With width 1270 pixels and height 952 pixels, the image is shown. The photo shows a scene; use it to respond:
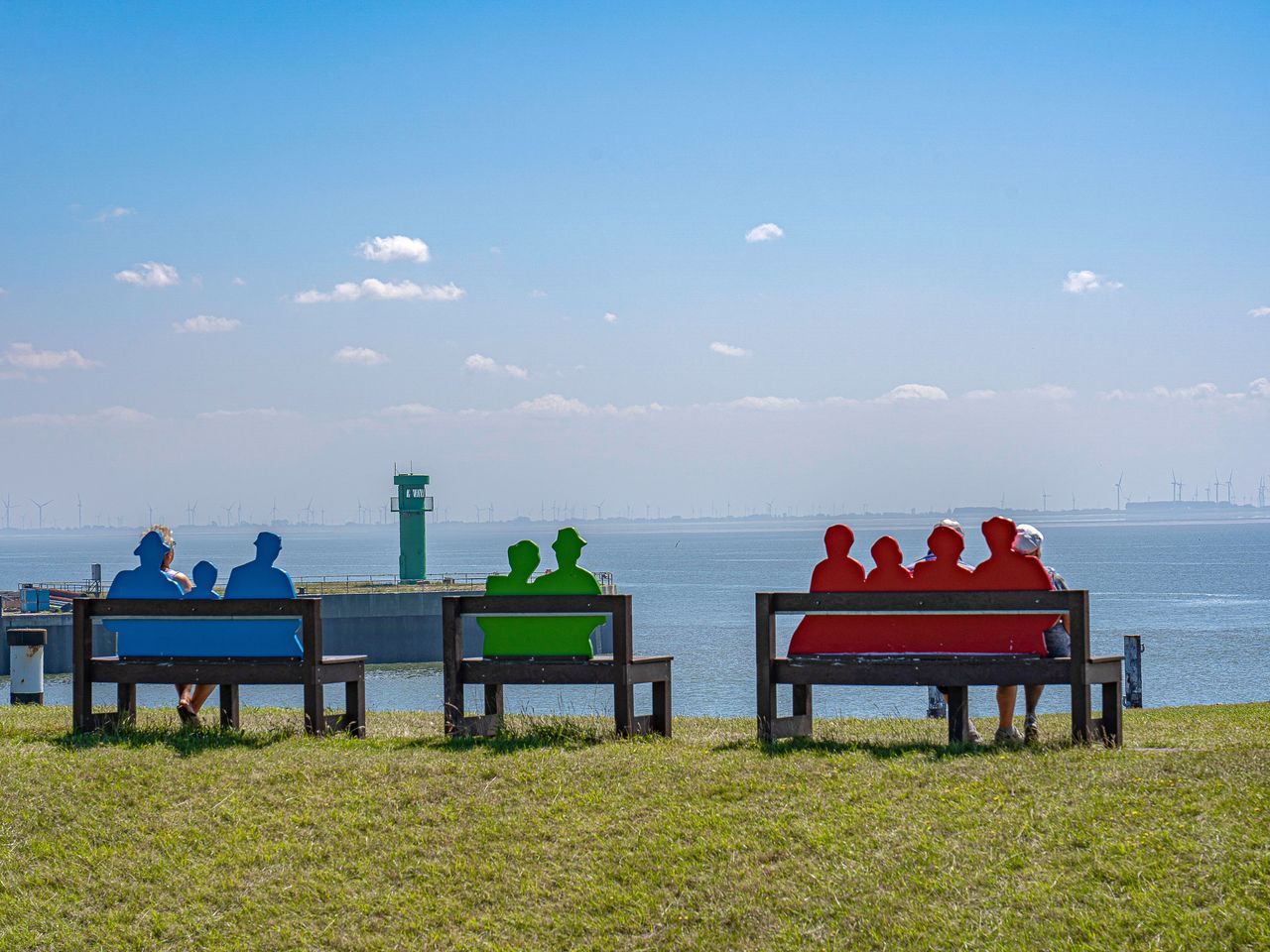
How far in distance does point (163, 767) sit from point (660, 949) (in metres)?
4.54

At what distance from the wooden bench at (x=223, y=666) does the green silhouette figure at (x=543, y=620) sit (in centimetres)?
121

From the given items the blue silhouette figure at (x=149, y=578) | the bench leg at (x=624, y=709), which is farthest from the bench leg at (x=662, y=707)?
the blue silhouette figure at (x=149, y=578)

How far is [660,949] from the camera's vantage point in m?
7.24

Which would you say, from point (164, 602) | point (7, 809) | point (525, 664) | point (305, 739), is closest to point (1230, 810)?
point (525, 664)

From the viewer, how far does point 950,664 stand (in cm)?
1057

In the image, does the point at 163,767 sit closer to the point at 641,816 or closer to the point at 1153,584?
the point at 641,816

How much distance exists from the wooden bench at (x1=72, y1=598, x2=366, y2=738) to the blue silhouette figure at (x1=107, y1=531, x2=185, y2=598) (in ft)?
0.91

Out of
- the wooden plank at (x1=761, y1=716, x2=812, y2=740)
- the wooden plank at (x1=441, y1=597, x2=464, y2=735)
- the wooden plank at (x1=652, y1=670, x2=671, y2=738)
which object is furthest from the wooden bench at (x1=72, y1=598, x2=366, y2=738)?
the wooden plank at (x1=761, y1=716, x2=812, y2=740)

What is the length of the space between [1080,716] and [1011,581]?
1189 millimetres

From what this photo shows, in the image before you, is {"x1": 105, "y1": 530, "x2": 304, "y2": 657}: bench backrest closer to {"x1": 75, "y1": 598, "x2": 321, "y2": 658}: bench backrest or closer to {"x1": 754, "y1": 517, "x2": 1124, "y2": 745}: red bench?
{"x1": 75, "y1": 598, "x2": 321, "y2": 658}: bench backrest

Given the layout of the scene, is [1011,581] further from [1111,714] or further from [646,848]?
[646,848]

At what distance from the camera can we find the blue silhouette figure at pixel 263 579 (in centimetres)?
1218

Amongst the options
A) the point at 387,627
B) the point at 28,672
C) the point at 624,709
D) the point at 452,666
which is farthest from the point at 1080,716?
the point at 387,627

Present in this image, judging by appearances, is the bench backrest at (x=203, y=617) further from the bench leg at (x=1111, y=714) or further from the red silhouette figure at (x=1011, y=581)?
the bench leg at (x=1111, y=714)
